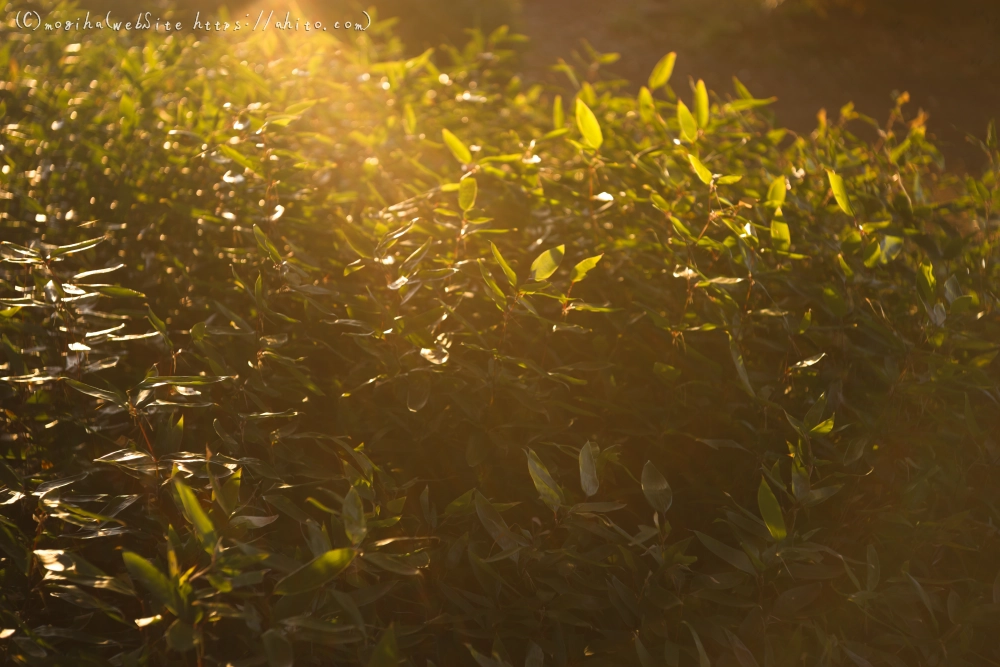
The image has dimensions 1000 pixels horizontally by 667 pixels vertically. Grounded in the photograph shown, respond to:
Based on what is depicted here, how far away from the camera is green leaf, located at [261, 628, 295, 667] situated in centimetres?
93

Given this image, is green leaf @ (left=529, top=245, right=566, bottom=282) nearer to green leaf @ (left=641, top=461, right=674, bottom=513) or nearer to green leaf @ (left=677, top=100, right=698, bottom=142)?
green leaf @ (left=641, top=461, right=674, bottom=513)

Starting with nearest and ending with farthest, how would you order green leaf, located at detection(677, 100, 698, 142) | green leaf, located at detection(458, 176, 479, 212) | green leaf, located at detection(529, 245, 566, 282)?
1. green leaf, located at detection(529, 245, 566, 282)
2. green leaf, located at detection(458, 176, 479, 212)
3. green leaf, located at detection(677, 100, 698, 142)

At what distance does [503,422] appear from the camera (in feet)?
5.04

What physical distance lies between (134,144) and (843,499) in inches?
95.2

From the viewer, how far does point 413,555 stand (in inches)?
44.9

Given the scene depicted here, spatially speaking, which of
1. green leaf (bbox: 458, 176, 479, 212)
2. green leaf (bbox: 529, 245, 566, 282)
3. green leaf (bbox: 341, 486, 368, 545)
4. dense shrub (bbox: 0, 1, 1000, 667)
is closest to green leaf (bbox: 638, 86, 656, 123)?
dense shrub (bbox: 0, 1, 1000, 667)

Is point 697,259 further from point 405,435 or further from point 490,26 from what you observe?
point 490,26

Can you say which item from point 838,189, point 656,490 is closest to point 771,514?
point 656,490

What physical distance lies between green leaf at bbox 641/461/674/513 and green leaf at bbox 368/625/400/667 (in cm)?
48

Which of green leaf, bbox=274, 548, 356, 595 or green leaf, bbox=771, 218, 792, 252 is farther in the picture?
green leaf, bbox=771, 218, 792, 252

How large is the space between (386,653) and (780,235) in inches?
46.4

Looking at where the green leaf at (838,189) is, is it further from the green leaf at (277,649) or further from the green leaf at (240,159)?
the green leaf at (277,649)

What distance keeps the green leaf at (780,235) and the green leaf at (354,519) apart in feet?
3.55

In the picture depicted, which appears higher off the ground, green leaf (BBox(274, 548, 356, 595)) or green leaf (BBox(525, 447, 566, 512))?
green leaf (BBox(274, 548, 356, 595))
